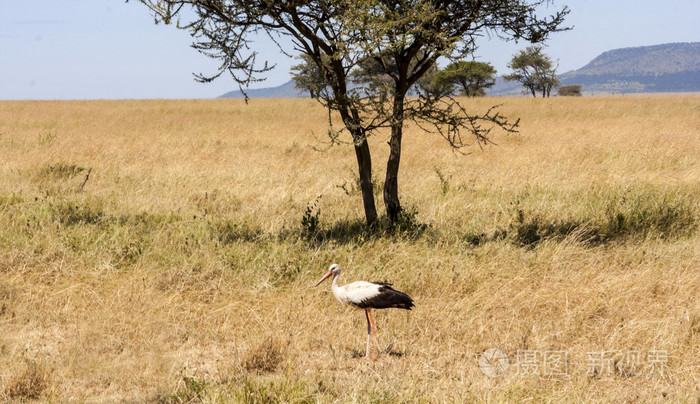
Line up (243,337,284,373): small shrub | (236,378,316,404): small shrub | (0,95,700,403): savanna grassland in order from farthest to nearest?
(243,337,284,373): small shrub < (0,95,700,403): savanna grassland < (236,378,316,404): small shrub

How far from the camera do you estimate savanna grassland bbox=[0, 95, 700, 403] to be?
466 centimetres

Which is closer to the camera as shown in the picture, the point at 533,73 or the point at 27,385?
the point at 27,385

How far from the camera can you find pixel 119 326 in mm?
5652

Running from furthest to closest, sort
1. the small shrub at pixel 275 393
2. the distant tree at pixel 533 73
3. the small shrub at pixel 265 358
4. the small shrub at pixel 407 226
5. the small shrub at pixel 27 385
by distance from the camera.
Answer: the distant tree at pixel 533 73 → the small shrub at pixel 407 226 → the small shrub at pixel 265 358 → the small shrub at pixel 27 385 → the small shrub at pixel 275 393

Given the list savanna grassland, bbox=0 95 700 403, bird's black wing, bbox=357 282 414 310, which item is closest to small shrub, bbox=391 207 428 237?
savanna grassland, bbox=0 95 700 403

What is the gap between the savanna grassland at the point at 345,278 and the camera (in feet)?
15.3

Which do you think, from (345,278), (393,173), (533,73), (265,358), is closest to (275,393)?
(265,358)

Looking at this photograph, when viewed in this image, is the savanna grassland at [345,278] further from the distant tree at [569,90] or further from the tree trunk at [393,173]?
the distant tree at [569,90]

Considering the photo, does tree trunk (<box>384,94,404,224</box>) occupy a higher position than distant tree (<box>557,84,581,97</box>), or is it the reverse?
distant tree (<box>557,84,581,97</box>)

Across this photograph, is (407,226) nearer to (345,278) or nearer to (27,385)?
(345,278)

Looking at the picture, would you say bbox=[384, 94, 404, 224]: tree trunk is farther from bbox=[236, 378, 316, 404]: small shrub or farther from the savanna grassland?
bbox=[236, 378, 316, 404]: small shrub

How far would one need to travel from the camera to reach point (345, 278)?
6.89 metres

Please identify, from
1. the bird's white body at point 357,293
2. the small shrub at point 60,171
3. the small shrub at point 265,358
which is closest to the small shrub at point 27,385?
the small shrub at point 265,358

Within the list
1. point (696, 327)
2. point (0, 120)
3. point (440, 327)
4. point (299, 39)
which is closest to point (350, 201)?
point (299, 39)
